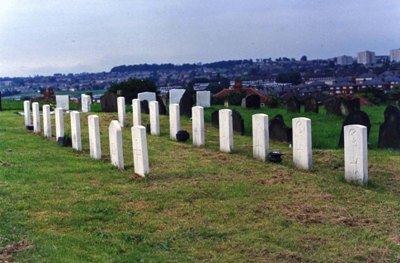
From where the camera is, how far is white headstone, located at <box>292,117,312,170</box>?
389 inches

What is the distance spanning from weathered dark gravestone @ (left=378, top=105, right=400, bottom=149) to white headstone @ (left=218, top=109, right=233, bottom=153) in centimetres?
330

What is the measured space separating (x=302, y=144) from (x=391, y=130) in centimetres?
324

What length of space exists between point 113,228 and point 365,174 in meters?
4.20

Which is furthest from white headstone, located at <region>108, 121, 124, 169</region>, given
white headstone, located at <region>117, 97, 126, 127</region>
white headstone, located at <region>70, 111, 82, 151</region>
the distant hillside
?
the distant hillside

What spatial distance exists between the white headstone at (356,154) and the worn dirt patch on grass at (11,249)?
5109 millimetres

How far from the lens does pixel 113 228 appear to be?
6.23 meters

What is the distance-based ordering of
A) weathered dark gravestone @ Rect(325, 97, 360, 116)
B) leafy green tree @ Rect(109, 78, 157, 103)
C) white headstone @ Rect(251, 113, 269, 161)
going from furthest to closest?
leafy green tree @ Rect(109, 78, 157, 103) < weathered dark gravestone @ Rect(325, 97, 360, 116) < white headstone @ Rect(251, 113, 269, 161)

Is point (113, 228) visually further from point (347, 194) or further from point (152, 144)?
point (152, 144)

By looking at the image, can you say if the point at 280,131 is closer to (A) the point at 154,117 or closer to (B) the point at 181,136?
(B) the point at 181,136

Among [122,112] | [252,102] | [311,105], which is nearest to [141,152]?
[122,112]

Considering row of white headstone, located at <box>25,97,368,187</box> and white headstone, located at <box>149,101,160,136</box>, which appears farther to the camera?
white headstone, located at <box>149,101,160,136</box>

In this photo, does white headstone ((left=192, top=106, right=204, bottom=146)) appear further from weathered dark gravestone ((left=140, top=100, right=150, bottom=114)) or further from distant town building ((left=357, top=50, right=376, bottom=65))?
distant town building ((left=357, top=50, right=376, bottom=65))

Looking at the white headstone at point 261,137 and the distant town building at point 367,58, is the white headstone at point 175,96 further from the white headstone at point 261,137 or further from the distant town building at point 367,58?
the distant town building at point 367,58

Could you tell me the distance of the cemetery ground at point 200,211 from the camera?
211 inches
